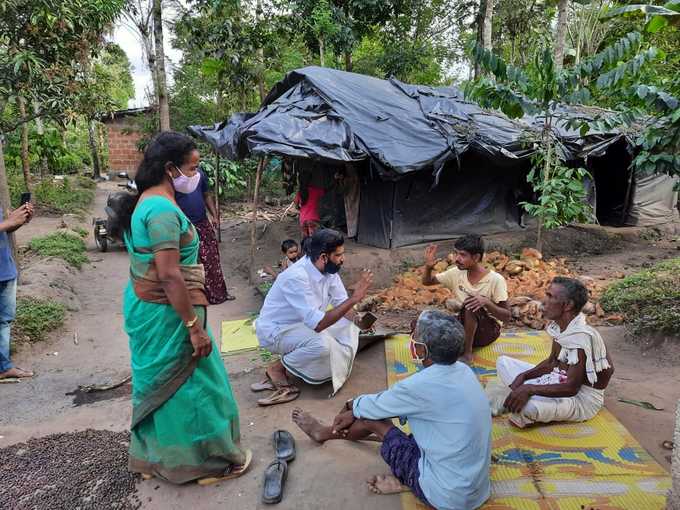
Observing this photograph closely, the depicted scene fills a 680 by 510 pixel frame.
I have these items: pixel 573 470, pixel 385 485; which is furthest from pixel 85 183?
pixel 573 470

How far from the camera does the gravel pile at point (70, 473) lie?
7.83ft

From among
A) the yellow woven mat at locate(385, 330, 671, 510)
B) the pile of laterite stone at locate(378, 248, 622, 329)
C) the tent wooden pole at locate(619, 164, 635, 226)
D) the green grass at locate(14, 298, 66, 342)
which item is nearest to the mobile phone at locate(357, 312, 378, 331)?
the pile of laterite stone at locate(378, 248, 622, 329)

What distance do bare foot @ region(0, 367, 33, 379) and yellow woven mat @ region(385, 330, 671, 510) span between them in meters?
3.47

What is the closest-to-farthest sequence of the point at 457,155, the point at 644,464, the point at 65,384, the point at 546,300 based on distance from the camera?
the point at 644,464
the point at 546,300
the point at 65,384
the point at 457,155

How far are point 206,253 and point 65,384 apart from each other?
1.98 m

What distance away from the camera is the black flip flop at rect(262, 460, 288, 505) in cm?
233

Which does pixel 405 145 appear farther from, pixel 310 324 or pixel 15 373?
pixel 15 373

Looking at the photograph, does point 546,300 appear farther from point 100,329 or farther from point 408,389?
point 100,329

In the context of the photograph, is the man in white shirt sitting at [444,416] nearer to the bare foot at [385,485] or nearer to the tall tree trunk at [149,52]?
the bare foot at [385,485]

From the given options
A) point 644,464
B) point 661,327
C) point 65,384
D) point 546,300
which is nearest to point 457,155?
point 661,327

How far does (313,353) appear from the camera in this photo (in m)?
3.35

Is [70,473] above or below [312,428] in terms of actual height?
below

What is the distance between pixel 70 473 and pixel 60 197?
39.6ft

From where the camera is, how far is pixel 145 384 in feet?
7.55
